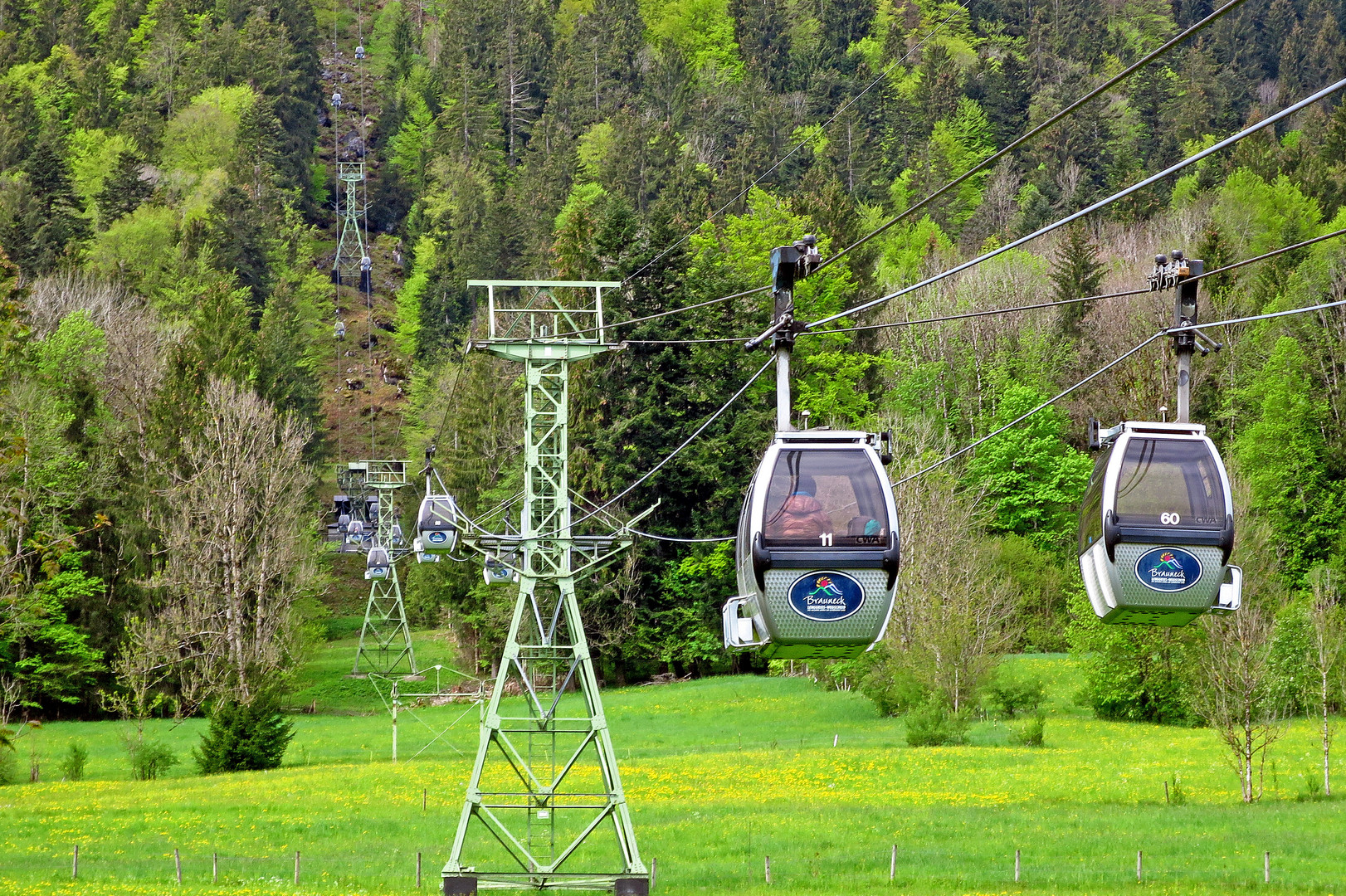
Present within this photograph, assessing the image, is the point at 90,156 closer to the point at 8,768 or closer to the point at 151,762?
the point at 8,768

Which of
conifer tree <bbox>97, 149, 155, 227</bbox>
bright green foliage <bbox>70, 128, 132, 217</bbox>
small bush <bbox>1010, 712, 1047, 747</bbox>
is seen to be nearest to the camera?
small bush <bbox>1010, 712, 1047, 747</bbox>

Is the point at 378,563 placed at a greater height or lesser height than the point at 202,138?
lesser

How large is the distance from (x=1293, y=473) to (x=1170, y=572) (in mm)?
46219

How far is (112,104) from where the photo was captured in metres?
131

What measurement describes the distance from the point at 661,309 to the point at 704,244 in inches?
199

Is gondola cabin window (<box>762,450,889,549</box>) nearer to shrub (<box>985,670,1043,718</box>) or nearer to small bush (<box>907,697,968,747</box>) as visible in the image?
small bush (<box>907,697,968,747</box>)

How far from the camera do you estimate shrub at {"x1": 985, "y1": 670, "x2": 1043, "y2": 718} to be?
147ft

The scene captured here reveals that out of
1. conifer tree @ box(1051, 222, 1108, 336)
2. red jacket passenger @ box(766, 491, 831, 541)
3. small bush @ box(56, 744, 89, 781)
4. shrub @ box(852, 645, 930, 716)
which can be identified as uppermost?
conifer tree @ box(1051, 222, 1108, 336)

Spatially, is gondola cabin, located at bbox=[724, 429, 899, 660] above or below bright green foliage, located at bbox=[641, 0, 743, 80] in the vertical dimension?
below

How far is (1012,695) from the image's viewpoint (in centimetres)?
4519

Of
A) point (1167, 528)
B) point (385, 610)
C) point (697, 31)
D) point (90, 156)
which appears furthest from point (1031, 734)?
point (697, 31)

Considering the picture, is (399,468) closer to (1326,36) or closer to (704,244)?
(704,244)

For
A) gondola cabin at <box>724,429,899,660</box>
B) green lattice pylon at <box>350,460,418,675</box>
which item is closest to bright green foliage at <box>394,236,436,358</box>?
green lattice pylon at <box>350,460,418,675</box>

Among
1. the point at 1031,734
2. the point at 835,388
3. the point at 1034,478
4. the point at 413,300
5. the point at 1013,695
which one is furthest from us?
the point at 413,300
